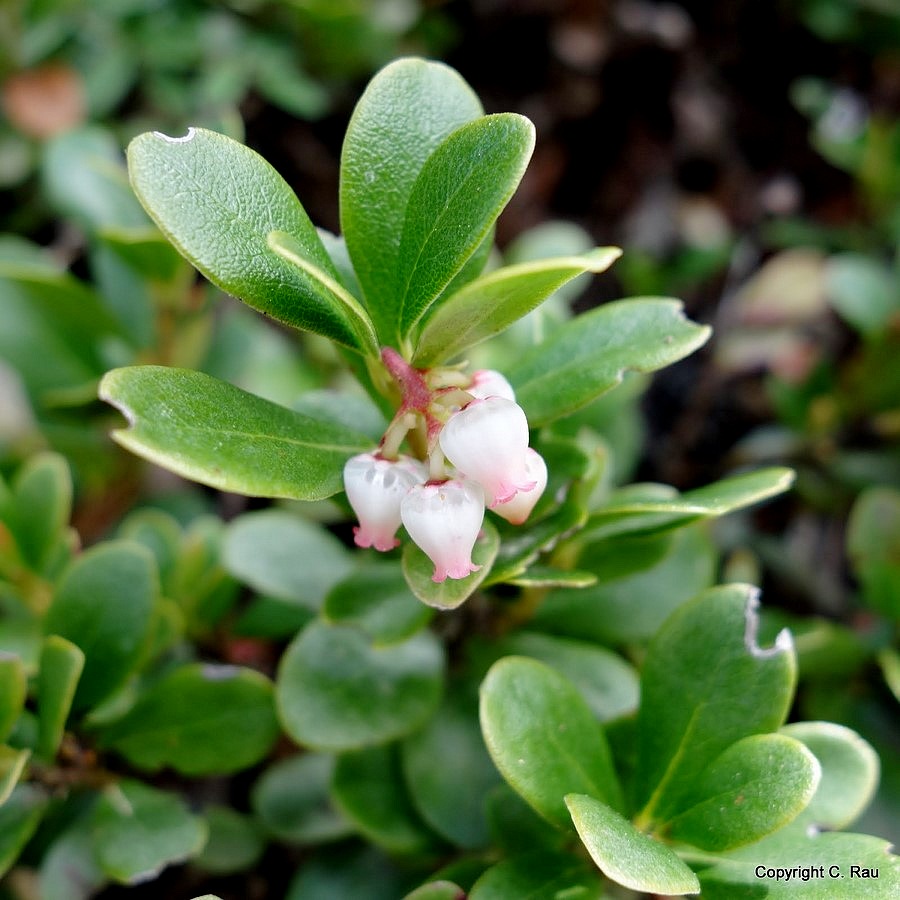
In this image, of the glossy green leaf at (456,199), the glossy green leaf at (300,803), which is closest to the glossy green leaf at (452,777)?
the glossy green leaf at (300,803)

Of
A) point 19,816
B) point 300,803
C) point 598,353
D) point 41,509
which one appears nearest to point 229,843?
point 300,803

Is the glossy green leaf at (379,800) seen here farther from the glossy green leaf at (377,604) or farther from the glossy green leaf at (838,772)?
the glossy green leaf at (838,772)

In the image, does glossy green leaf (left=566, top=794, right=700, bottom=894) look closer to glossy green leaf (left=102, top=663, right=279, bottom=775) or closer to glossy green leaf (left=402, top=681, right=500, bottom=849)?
glossy green leaf (left=402, top=681, right=500, bottom=849)

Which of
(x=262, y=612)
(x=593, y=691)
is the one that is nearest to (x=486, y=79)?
(x=262, y=612)

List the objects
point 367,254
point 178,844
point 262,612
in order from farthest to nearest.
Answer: point 262,612
point 178,844
point 367,254

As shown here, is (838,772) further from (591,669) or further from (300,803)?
(300,803)

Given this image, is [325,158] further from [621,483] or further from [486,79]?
[621,483]

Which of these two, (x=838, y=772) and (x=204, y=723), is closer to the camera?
(x=838, y=772)
